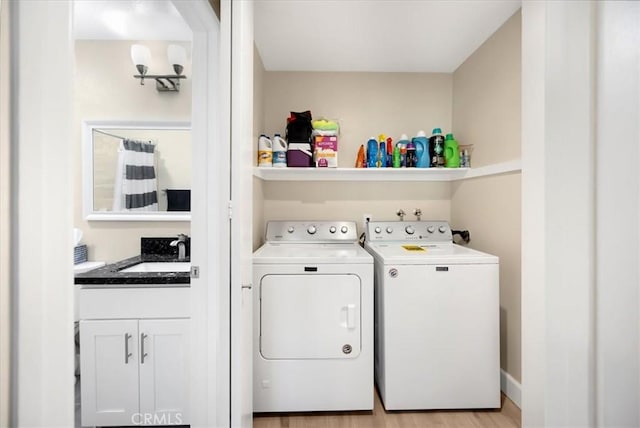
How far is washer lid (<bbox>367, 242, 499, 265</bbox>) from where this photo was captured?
6.23 ft

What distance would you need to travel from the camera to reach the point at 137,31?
2191 mm

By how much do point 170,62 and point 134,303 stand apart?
165 cm

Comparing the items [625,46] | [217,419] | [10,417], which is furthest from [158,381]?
[625,46]

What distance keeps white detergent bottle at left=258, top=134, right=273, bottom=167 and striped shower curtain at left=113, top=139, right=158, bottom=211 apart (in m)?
0.77

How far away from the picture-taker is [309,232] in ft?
8.45

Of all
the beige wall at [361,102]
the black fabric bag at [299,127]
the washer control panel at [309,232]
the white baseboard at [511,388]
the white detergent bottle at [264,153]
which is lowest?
the white baseboard at [511,388]

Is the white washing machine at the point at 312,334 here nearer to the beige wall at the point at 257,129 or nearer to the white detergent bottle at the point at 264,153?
the beige wall at the point at 257,129

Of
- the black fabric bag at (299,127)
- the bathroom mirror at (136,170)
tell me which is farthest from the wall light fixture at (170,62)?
the black fabric bag at (299,127)

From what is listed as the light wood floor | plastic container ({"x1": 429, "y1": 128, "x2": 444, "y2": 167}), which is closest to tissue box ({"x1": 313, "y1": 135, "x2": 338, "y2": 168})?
plastic container ({"x1": 429, "y1": 128, "x2": 444, "y2": 167})

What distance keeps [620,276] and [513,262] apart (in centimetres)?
164

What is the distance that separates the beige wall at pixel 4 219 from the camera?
0.37m

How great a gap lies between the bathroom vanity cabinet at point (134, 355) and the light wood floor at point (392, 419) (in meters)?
0.57

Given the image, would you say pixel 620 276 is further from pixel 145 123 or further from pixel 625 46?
pixel 145 123

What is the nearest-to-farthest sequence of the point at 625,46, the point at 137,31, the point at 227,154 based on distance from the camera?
the point at 625,46 < the point at 227,154 < the point at 137,31
